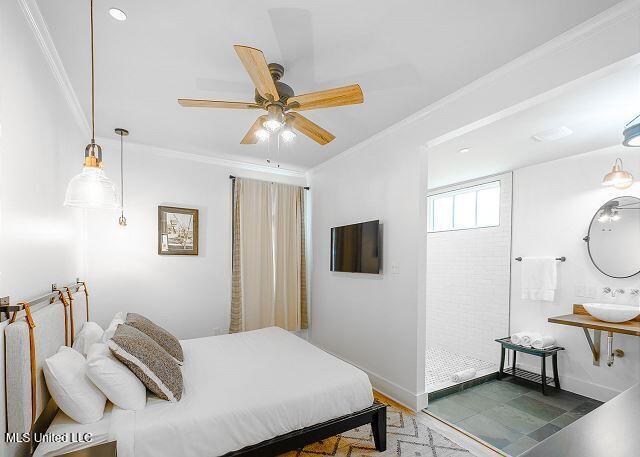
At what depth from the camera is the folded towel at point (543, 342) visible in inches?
129

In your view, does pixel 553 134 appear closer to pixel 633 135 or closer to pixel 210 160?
pixel 633 135

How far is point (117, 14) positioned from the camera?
1711 mm

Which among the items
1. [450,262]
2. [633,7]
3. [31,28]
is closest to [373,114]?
[633,7]

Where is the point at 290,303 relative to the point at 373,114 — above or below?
below

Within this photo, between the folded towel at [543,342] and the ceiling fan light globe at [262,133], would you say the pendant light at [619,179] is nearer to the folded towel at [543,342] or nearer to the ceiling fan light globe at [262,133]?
the folded towel at [543,342]

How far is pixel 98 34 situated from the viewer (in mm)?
1881

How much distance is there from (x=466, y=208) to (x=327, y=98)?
11.8 feet

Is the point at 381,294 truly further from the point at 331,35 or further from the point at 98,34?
the point at 98,34

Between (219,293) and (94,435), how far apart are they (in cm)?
269

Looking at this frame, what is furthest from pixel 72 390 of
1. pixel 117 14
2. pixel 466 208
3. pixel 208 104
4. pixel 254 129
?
pixel 466 208

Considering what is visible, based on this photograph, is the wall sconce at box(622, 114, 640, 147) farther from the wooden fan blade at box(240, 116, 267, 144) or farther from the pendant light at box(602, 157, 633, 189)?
the wooden fan blade at box(240, 116, 267, 144)

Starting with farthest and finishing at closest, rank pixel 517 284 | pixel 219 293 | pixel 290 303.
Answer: pixel 290 303
pixel 219 293
pixel 517 284

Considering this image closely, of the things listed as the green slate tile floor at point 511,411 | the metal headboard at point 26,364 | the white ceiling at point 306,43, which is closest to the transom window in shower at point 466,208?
the green slate tile floor at point 511,411

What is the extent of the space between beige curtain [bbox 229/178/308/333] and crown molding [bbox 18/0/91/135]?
1945 mm
